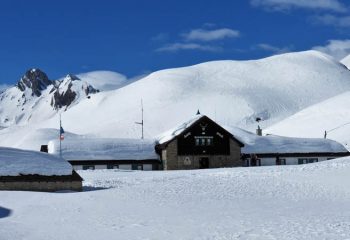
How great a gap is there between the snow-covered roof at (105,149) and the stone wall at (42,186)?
77.2 feet

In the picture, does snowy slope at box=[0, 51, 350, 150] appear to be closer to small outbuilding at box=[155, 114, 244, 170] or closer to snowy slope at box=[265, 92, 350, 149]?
snowy slope at box=[265, 92, 350, 149]

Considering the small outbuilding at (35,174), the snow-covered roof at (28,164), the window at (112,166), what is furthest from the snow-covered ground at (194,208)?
the window at (112,166)

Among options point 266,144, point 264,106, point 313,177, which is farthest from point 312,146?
point 264,106

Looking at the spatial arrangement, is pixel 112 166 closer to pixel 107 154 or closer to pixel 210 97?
pixel 107 154

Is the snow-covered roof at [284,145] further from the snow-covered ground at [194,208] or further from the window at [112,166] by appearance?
the snow-covered ground at [194,208]

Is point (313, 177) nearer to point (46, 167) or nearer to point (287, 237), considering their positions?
point (46, 167)

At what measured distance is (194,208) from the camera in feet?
84.7

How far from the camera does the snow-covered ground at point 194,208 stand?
1931 centimetres

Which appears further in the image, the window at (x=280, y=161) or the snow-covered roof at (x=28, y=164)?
the window at (x=280, y=161)

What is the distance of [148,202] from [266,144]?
3999 centimetres

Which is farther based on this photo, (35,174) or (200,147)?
(200,147)

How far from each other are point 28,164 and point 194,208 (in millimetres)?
14572

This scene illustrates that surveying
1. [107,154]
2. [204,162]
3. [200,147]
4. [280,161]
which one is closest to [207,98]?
[280,161]

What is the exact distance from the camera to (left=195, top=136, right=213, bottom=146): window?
6275 cm
